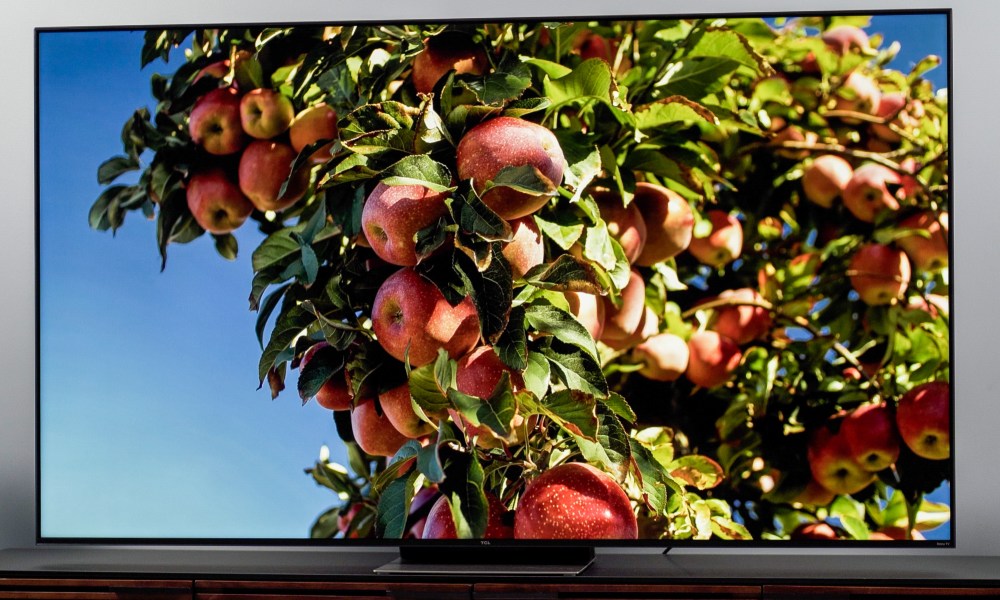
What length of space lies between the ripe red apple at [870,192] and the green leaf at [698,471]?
22.5 inches

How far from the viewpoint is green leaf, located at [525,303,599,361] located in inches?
60.6

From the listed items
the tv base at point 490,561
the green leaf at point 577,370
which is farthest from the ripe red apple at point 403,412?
the tv base at point 490,561

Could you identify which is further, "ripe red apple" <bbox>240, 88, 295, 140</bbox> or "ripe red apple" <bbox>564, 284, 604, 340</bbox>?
"ripe red apple" <bbox>240, 88, 295, 140</bbox>

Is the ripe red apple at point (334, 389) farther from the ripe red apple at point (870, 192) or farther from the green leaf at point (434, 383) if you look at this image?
the ripe red apple at point (870, 192)

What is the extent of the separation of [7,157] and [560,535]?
151 centimetres

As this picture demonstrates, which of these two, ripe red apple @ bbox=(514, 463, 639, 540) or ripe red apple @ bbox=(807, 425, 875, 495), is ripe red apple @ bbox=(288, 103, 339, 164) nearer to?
ripe red apple @ bbox=(514, 463, 639, 540)

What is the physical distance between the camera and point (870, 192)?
6.27 feet

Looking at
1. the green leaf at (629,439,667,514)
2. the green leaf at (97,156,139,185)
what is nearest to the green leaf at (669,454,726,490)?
the green leaf at (629,439,667,514)

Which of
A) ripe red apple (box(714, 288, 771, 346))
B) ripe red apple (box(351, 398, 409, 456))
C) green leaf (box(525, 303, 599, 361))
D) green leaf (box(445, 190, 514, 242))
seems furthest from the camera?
ripe red apple (box(714, 288, 771, 346))

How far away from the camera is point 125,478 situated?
2.00 metres

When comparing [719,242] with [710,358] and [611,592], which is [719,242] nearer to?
[710,358]

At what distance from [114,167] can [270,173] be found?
16.1 inches

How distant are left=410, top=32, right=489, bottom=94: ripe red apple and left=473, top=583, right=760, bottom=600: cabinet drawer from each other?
0.89 metres

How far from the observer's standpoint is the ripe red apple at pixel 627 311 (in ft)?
5.62
